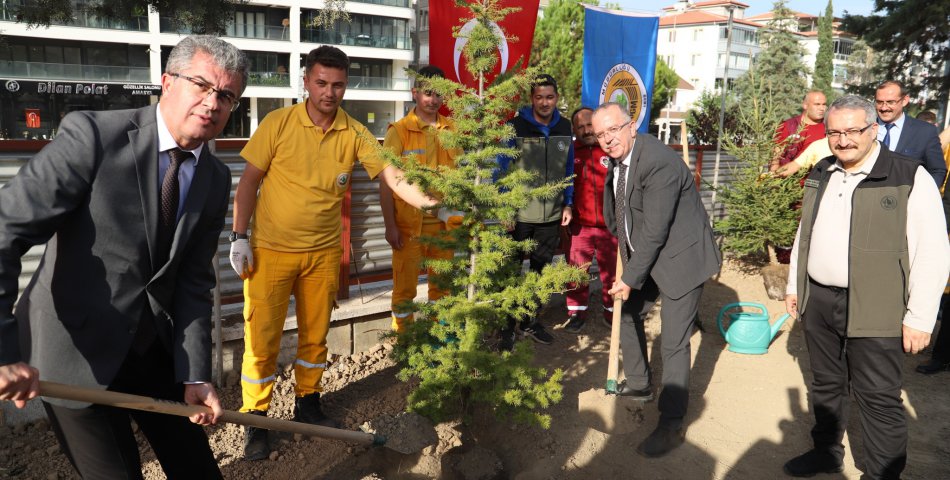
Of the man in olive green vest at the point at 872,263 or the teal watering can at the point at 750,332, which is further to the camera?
the teal watering can at the point at 750,332

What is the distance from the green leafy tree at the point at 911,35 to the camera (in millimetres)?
18422

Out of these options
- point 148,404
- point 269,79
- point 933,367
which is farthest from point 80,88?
point 933,367

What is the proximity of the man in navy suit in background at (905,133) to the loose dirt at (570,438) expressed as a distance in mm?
1780

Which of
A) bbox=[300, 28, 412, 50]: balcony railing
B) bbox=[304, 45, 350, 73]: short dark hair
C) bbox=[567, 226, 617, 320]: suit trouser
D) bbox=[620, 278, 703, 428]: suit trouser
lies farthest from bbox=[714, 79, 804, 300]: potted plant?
bbox=[300, 28, 412, 50]: balcony railing

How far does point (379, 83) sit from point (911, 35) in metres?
28.6

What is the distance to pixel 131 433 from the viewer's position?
2.51m

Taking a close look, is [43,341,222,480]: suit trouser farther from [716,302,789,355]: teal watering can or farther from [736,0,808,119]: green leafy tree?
[736,0,808,119]: green leafy tree

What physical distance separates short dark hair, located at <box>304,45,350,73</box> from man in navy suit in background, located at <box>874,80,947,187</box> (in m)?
4.62

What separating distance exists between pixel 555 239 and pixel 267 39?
3477 cm

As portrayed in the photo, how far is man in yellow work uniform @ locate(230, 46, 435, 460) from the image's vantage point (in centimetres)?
386

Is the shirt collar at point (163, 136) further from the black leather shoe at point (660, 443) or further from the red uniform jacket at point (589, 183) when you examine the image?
the red uniform jacket at point (589, 183)

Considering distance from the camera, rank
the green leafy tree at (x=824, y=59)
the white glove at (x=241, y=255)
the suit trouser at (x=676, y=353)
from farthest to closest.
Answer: the green leafy tree at (x=824, y=59) → the suit trouser at (x=676, y=353) → the white glove at (x=241, y=255)

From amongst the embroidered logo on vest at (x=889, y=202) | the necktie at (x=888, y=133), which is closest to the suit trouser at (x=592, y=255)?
the necktie at (x=888, y=133)

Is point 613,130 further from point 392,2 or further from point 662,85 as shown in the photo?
point 392,2
